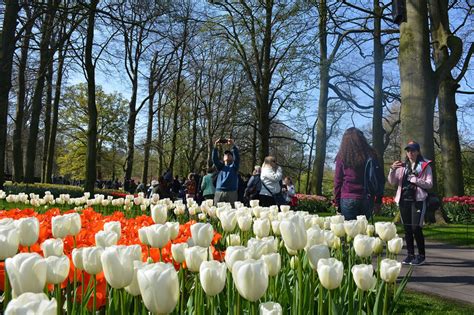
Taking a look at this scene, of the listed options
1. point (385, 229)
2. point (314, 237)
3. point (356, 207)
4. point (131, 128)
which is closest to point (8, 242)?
point (314, 237)

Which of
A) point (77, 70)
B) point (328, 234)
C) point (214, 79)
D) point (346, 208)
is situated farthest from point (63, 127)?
point (328, 234)

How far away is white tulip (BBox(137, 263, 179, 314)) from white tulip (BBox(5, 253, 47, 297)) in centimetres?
29

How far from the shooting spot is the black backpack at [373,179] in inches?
212

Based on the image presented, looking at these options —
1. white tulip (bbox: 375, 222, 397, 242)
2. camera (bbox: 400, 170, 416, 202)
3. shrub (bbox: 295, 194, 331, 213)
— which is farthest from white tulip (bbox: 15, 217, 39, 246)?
shrub (bbox: 295, 194, 331, 213)

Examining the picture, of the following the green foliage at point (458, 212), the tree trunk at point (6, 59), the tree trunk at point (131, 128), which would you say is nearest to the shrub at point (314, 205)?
the green foliage at point (458, 212)

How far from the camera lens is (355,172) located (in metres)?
5.47

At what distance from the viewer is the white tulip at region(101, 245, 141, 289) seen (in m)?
1.43

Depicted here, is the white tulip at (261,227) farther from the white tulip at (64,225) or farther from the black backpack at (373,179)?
the black backpack at (373,179)

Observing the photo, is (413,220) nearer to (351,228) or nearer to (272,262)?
(351,228)

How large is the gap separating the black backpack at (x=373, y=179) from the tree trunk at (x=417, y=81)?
4322mm

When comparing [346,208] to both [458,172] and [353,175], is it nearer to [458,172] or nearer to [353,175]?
[353,175]

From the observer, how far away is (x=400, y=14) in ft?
21.9

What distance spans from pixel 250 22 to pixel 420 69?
413 inches

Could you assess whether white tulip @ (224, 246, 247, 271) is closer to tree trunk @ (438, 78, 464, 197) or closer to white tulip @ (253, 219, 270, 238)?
white tulip @ (253, 219, 270, 238)
